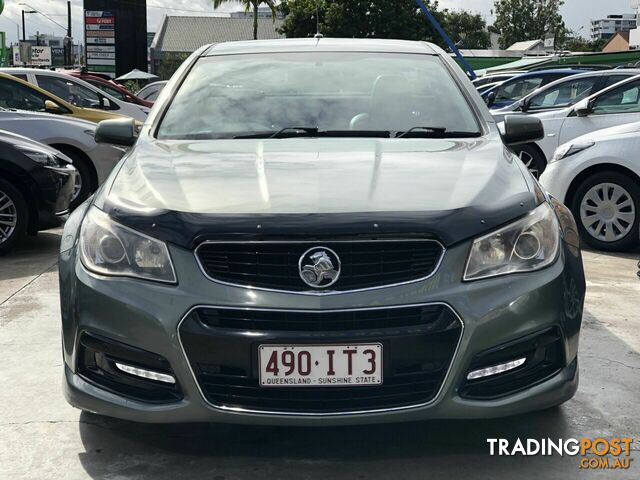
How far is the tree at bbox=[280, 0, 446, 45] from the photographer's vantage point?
178 ft

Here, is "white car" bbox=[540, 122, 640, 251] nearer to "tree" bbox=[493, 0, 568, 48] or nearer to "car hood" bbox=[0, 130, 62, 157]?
"car hood" bbox=[0, 130, 62, 157]

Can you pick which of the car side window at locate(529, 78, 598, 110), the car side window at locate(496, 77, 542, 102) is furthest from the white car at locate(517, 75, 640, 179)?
the car side window at locate(496, 77, 542, 102)

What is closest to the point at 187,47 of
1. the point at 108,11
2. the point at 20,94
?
the point at 108,11

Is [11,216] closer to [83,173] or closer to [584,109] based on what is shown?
[83,173]

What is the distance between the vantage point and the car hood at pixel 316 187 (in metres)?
2.93

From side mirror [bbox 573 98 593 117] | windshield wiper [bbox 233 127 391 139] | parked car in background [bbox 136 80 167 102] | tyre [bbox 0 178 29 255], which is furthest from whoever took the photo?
parked car in background [bbox 136 80 167 102]

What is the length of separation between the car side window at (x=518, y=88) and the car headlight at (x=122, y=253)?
43.1 feet

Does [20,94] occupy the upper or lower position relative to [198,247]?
lower

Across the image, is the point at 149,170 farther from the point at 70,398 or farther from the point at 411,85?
the point at 411,85

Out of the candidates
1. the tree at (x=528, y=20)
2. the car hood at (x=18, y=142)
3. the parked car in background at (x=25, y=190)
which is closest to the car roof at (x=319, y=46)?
the parked car in background at (x=25, y=190)

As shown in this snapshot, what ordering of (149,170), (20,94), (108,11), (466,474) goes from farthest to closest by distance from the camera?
(108,11)
(20,94)
(149,170)
(466,474)

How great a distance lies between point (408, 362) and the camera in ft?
9.43

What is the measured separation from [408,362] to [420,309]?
0.17 m

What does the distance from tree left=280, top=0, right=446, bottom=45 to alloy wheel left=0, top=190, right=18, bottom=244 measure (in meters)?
47.9
